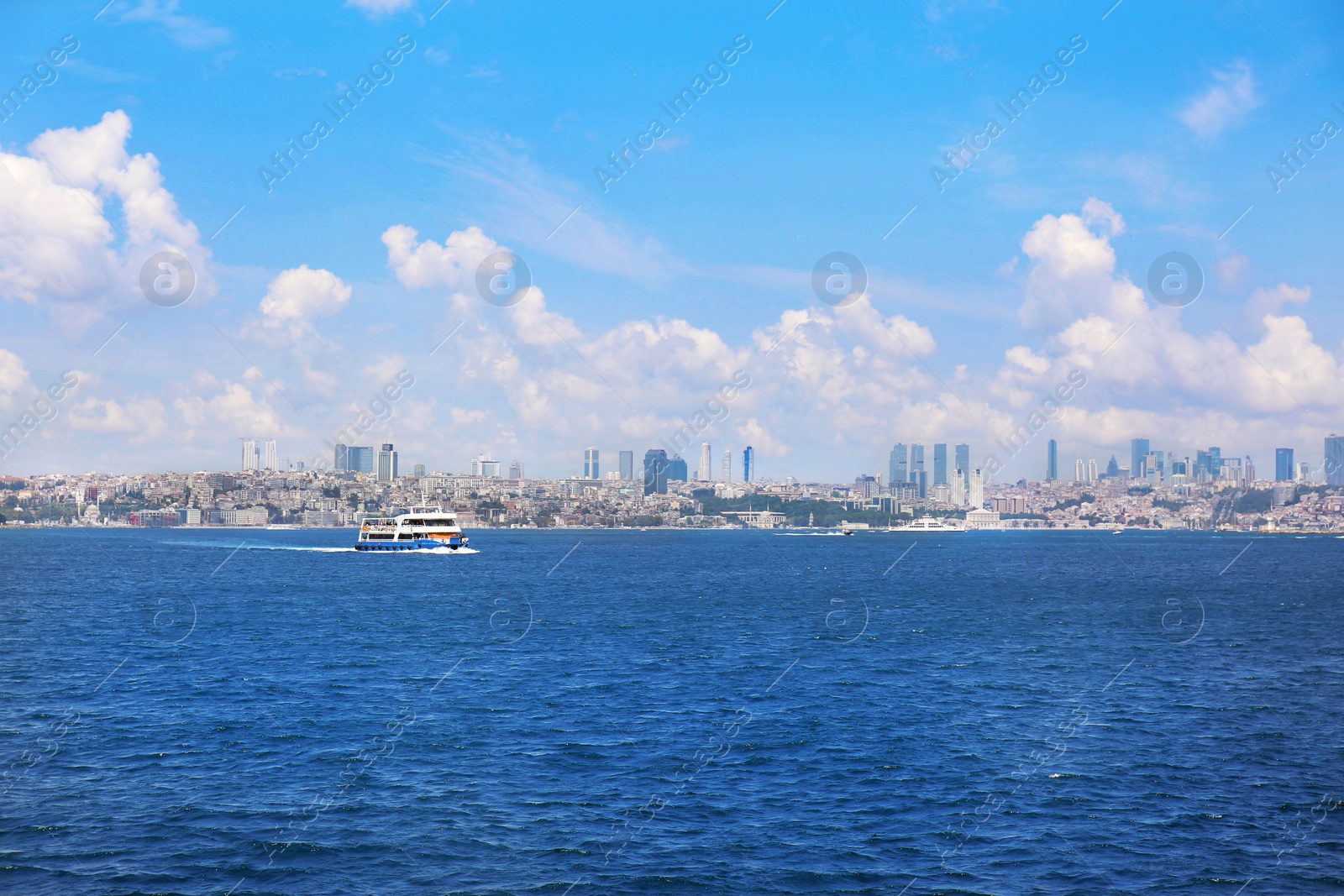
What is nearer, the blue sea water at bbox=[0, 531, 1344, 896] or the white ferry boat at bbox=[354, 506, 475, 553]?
the blue sea water at bbox=[0, 531, 1344, 896]

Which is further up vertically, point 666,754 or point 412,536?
point 412,536

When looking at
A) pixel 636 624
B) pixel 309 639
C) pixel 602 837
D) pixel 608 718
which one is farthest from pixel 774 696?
pixel 309 639

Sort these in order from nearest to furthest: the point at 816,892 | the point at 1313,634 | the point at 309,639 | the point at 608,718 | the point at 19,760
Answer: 1. the point at 816,892
2. the point at 19,760
3. the point at 608,718
4. the point at 309,639
5. the point at 1313,634

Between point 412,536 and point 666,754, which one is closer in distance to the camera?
point 666,754

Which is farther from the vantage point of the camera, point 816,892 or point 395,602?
point 395,602

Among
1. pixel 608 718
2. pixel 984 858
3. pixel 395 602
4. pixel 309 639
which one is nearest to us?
pixel 984 858

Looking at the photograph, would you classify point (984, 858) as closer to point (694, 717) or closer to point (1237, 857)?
point (1237, 857)
